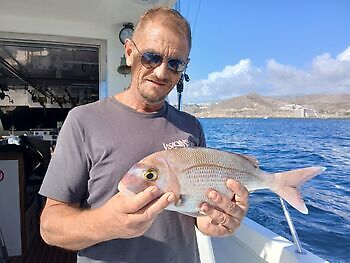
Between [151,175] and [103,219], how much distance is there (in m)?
0.16

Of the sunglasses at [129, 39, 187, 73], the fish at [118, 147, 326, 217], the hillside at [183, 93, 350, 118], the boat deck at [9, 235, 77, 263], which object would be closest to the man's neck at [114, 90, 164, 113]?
the sunglasses at [129, 39, 187, 73]

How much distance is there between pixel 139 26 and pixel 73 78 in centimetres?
769

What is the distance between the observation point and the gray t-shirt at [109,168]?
3.03 ft

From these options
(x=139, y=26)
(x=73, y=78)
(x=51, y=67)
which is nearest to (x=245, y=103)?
(x=73, y=78)

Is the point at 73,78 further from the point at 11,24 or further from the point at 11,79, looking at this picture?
the point at 11,24

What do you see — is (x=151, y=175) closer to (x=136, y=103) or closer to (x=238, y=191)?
(x=238, y=191)

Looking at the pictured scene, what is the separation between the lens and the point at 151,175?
0.77 metres

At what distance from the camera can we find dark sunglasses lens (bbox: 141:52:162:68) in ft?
3.29

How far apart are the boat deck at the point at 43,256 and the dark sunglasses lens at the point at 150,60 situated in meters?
2.47

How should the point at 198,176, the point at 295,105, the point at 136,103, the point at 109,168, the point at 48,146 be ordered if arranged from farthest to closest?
the point at 295,105 < the point at 48,146 < the point at 136,103 < the point at 109,168 < the point at 198,176

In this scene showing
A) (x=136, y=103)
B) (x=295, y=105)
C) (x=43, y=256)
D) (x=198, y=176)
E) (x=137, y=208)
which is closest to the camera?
(x=137, y=208)

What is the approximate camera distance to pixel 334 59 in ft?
131

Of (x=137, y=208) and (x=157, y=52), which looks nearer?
(x=137, y=208)

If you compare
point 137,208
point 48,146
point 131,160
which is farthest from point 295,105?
point 137,208
